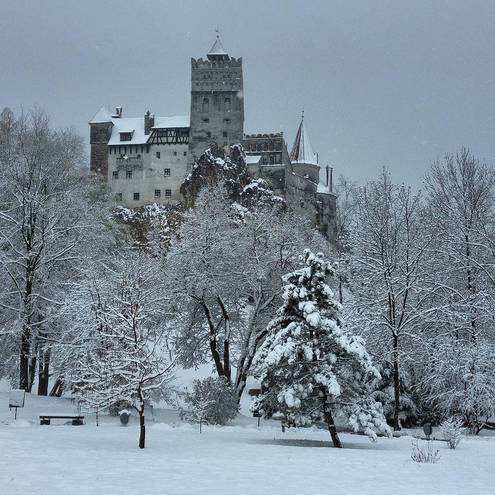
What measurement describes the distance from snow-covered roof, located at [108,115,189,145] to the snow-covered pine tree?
Answer: 222ft

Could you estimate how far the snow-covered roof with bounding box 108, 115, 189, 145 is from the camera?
286 ft

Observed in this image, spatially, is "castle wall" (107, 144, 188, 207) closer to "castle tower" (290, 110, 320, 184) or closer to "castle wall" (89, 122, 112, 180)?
"castle wall" (89, 122, 112, 180)

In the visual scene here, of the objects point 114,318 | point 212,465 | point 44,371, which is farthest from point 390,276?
point 44,371

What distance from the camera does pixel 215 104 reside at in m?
87.6

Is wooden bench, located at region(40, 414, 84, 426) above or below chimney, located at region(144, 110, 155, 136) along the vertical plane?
below

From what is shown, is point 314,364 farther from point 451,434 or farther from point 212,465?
point 212,465

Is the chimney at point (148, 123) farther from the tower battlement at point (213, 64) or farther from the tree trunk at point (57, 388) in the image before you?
the tree trunk at point (57, 388)

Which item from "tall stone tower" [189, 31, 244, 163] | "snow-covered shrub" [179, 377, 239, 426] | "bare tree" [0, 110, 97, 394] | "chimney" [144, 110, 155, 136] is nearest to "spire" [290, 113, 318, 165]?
"tall stone tower" [189, 31, 244, 163]

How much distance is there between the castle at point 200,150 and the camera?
82500mm

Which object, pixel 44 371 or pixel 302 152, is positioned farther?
pixel 302 152

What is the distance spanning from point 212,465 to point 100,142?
77454 mm

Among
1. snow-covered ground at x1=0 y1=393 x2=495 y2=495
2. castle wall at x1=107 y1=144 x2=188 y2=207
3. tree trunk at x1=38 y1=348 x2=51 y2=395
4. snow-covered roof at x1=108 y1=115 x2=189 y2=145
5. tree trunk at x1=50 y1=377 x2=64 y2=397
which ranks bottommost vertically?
snow-covered ground at x1=0 y1=393 x2=495 y2=495

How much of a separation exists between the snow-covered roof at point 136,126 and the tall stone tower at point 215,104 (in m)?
2.83

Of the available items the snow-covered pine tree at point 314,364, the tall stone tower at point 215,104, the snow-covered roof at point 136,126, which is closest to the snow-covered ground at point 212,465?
the snow-covered pine tree at point 314,364
